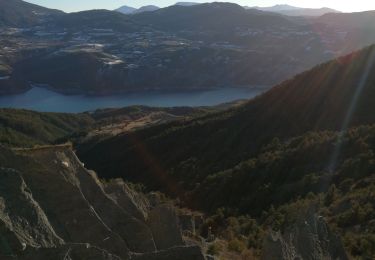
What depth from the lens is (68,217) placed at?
494 inches

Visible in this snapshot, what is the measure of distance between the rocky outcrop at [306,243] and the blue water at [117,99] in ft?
429

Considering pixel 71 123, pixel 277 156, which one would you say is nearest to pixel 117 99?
pixel 71 123

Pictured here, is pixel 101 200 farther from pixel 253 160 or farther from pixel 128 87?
pixel 128 87

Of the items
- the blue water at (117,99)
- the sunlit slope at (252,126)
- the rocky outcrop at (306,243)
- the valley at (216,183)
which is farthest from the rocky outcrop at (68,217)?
the blue water at (117,99)

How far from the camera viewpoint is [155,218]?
1549cm

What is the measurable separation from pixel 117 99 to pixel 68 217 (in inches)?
6478

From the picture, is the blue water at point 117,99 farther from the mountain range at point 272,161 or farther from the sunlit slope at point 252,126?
the sunlit slope at point 252,126

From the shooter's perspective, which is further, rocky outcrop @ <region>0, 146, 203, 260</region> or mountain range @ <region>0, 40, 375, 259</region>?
mountain range @ <region>0, 40, 375, 259</region>

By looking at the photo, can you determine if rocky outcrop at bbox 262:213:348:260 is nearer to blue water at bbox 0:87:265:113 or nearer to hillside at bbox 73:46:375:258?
hillside at bbox 73:46:375:258

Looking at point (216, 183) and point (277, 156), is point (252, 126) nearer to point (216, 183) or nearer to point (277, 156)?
point (277, 156)

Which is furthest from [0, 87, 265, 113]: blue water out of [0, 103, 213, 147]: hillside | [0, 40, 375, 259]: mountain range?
[0, 40, 375, 259]: mountain range

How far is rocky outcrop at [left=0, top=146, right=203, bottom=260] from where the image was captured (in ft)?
30.0

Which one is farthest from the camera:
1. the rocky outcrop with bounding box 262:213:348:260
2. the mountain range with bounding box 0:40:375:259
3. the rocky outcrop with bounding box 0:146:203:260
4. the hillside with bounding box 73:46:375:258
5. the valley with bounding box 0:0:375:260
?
the hillside with bounding box 73:46:375:258

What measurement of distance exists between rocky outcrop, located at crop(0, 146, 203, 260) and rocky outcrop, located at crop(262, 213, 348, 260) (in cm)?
236
